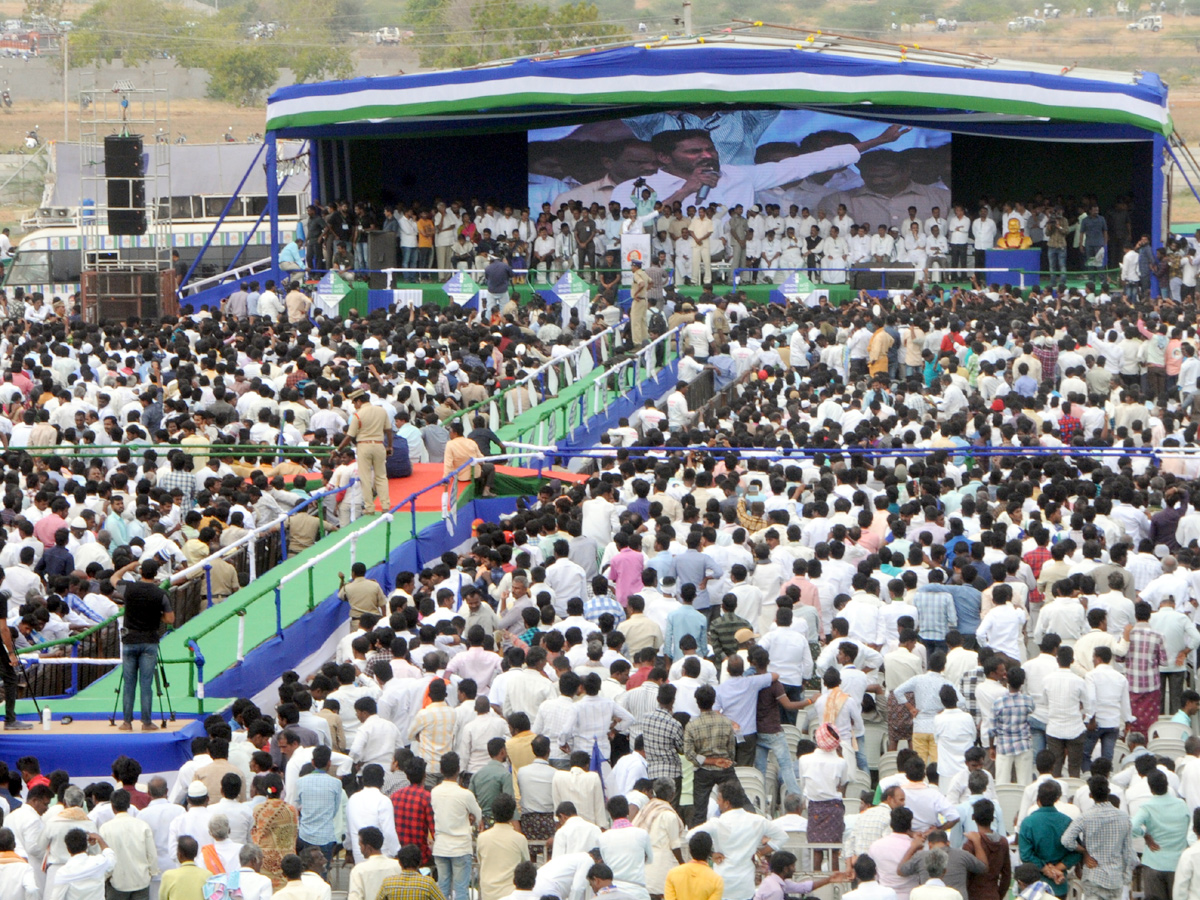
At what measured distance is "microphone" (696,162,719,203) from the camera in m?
31.8

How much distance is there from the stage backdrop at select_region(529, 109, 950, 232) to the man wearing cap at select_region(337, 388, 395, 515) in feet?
54.7

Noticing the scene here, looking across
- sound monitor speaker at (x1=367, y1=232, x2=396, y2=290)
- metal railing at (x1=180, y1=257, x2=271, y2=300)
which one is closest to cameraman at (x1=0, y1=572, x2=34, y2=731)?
metal railing at (x1=180, y1=257, x2=271, y2=300)

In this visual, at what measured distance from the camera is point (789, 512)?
14.0 m

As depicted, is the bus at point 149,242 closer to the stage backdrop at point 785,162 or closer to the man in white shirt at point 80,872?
the stage backdrop at point 785,162

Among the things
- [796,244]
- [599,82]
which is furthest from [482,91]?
[796,244]

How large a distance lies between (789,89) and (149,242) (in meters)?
20.0

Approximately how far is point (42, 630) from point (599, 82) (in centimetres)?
1919

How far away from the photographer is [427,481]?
17.5 metres

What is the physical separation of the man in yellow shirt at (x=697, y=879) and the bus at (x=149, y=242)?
996 inches

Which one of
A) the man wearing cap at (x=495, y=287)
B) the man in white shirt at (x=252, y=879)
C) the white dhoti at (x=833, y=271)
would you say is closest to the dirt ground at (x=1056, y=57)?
the white dhoti at (x=833, y=271)

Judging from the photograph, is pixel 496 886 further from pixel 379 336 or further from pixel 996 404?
pixel 379 336

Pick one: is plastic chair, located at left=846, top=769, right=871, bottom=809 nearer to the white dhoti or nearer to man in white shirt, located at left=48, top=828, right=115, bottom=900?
man in white shirt, located at left=48, top=828, right=115, bottom=900

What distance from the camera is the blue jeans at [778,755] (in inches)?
412

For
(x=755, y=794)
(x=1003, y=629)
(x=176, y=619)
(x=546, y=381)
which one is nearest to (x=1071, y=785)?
(x=1003, y=629)
